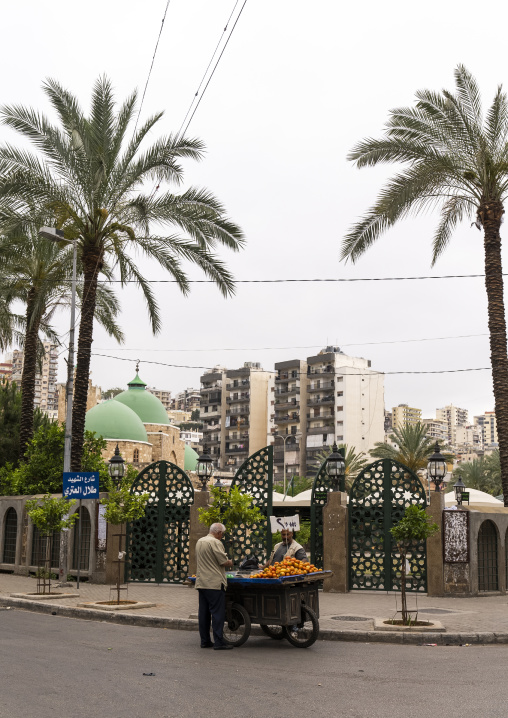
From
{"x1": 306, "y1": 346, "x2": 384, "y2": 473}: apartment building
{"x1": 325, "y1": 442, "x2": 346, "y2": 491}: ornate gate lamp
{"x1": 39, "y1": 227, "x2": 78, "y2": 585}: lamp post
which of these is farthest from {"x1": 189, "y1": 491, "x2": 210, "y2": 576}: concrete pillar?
{"x1": 306, "y1": 346, "x2": 384, "y2": 473}: apartment building

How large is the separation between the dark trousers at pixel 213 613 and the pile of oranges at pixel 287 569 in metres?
0.56

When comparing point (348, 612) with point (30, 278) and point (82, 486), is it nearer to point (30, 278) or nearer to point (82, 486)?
point (82, 486)

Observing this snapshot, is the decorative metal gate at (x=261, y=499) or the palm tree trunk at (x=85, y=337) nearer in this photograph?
the decorative metal gate at (x=261, y=499)

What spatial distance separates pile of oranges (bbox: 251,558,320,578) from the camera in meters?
10.2

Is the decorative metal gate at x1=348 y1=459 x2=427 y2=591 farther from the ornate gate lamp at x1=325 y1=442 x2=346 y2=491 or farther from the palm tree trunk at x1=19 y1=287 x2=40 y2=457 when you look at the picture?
the palm tree trunk at x1=19 y1=287 x2=40 y2=457

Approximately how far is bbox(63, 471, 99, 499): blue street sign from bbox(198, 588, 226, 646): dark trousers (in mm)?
7389

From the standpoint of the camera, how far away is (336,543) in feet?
56.9

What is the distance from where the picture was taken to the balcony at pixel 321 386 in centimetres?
9169

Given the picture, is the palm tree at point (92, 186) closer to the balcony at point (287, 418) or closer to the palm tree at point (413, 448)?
the palm tree at point (413, 448)

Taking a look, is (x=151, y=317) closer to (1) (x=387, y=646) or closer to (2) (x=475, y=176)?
(2) (x=475, y=176)

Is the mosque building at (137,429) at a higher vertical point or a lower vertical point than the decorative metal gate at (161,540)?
higher

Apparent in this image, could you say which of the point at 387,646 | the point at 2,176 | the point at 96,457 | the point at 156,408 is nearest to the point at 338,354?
the point at 156,408

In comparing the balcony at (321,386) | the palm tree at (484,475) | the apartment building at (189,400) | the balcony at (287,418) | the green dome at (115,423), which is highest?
the apartment building at (189,400)

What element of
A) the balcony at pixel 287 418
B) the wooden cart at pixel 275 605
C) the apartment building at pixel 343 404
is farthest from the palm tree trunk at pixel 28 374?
the balcony at pixel 287 418
